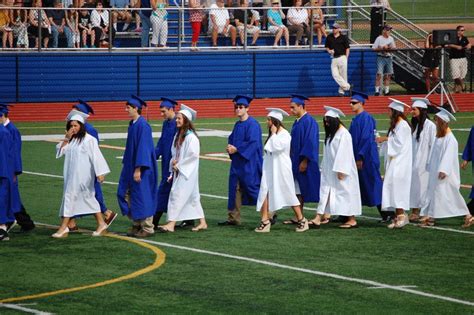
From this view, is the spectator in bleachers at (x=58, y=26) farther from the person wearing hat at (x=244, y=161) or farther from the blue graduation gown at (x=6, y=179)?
the blue graduation gown at (x=6, y=179)

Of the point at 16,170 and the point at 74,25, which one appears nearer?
the point at 16,170

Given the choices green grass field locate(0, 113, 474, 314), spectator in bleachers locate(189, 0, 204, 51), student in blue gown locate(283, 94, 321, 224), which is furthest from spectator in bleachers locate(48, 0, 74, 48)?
student in blue gown locate(283, 94, 321, 224)

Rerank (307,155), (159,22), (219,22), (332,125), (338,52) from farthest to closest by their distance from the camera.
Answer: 1. (219,22)
2. (338,52)
3. (159,22)
4. (307,155)
5. (332,125)

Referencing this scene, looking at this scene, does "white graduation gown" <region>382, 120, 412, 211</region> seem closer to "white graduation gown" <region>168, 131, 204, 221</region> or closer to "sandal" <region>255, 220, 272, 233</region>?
"sandal" <region>255, 220, 272, 233</region>

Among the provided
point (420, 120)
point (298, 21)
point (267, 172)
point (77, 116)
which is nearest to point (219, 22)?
point (298, 21)

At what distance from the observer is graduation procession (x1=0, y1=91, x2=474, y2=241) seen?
1709 centimetres

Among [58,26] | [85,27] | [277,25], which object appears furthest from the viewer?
[277,25]

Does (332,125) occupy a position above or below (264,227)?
above

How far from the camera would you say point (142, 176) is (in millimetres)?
17141

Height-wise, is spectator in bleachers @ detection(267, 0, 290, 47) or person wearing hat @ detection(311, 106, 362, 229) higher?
spectator in bleachers @ detection(267, 0, 290, 47)

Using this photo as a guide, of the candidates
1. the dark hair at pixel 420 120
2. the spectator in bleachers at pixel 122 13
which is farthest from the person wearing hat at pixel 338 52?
the dark hair at pixel 420 120

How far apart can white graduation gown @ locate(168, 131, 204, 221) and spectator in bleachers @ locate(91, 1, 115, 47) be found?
17919mm

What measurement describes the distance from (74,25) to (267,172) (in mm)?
18292

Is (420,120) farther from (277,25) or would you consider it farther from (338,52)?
(277,25)
